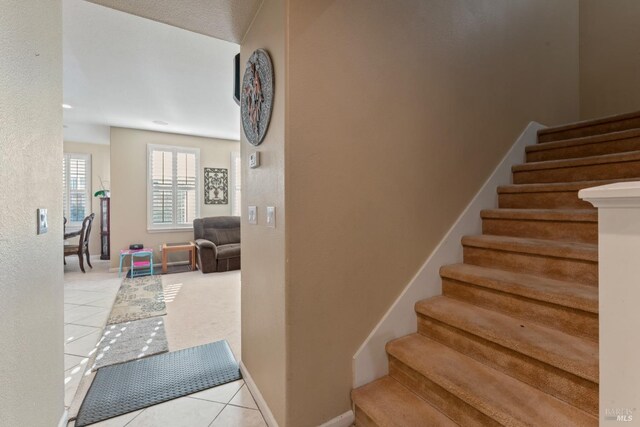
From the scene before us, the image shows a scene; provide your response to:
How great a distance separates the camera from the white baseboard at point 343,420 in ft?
4.70

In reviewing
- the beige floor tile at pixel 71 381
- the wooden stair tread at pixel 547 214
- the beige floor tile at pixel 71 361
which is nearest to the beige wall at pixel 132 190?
the beige floor tile at pixel 71 361

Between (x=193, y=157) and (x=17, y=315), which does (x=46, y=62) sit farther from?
(x=193, y=157)

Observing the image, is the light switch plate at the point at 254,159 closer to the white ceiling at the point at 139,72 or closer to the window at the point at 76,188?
the white ceiling at the point at 139,72

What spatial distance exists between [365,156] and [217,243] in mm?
4912

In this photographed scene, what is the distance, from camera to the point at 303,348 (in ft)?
4.49

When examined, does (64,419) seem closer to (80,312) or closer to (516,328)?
(80,312)

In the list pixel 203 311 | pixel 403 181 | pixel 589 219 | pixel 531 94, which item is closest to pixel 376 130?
pixel 403 181

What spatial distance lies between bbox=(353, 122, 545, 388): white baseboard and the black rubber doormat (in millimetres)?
1014

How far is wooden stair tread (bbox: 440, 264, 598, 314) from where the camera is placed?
125cm

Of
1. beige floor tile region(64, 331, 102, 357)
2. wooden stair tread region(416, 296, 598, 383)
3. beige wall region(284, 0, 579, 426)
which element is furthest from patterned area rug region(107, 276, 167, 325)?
wooden stair tread region(416, 296, 598, 383)

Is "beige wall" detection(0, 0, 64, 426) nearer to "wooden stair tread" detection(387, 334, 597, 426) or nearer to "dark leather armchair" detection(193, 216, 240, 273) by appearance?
"wooden stair tread" detection(387, 334, 597, 426)

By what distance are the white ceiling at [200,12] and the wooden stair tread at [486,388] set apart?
216cm

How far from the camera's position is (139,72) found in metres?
3.15

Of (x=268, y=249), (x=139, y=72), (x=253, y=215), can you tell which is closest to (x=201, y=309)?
(x=253, y=215)
